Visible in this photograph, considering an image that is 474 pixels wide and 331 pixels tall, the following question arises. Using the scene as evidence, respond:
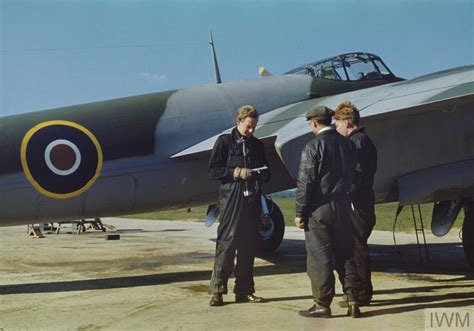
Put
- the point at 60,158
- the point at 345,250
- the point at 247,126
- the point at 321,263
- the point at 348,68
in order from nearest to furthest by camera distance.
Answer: the point at 321,263, the point at 345,250, the point at 247,126, the point at 60,158, the point at 348,68

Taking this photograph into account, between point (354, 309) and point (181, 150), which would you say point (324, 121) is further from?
point (181, 150)

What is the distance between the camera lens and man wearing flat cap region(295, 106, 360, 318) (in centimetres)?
505

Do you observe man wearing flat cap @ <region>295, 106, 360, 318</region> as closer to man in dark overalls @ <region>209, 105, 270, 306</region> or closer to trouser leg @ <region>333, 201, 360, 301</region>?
trouser leg @ <region>333, 201, 360, 301</region>

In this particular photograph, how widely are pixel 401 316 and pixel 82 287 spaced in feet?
13.6

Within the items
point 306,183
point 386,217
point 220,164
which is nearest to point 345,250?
point 306,183

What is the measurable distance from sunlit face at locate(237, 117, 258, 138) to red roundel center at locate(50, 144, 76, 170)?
8.80ft

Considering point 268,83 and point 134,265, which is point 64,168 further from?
point 268,83

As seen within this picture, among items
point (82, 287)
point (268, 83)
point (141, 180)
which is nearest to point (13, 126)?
point (141, 180)

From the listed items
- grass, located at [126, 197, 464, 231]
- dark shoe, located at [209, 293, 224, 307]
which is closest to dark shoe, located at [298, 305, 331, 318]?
dark shoe, located at [209, 293, 224, 307]

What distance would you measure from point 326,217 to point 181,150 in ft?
12.0

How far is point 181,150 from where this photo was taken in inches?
326

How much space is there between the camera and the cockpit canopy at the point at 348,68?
32.6 feet

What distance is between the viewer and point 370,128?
24.6 feet

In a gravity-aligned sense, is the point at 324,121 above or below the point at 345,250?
above
